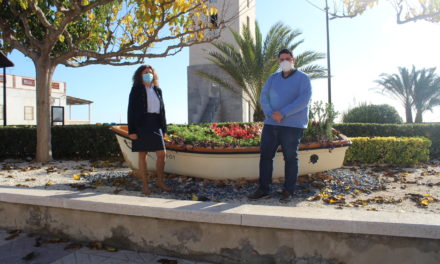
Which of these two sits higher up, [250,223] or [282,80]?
[282,80]

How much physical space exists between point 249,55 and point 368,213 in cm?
1165

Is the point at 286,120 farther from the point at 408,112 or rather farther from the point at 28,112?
the point at 28,112

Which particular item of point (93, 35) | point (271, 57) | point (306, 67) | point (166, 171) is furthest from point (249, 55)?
point (166, 171)

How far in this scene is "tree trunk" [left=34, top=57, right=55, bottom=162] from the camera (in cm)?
797

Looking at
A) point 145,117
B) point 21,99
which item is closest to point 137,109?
point 145,117

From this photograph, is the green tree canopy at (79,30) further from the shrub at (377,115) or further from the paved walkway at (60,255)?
the shrub at (377,115)

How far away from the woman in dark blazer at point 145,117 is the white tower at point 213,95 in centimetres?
1459

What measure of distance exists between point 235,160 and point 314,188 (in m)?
1.19

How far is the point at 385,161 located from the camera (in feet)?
23.8

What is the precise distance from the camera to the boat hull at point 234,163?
164 inches

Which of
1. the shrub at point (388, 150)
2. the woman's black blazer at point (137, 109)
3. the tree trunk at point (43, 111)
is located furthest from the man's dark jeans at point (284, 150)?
Result: the tree trunk at point (43, 111)

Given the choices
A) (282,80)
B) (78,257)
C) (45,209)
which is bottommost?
(78,257)

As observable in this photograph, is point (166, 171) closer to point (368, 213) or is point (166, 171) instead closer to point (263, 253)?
point (263, 253)

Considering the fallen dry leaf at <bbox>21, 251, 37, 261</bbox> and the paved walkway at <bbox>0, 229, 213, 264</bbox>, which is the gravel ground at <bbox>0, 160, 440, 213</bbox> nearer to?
the paved walkway at <bbox>0, 229, 213, 264</bbox>
